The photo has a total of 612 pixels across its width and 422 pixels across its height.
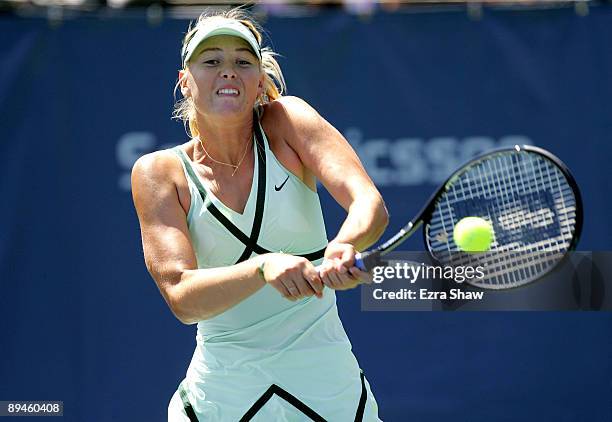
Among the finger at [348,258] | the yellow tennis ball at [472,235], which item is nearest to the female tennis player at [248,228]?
the finger at [348,258]

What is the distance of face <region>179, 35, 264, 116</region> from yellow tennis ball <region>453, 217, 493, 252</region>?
74 centimetres

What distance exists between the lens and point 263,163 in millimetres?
2721

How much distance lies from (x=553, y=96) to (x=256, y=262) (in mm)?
2569

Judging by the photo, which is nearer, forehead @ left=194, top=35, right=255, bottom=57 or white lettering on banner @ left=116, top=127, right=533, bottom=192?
forehead @ left=194, top=35, right=255, bottom=57

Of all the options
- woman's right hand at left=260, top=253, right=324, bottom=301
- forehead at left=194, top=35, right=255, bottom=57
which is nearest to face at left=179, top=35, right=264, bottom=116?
forehead at left=194, top=35, right=255, bottom=57

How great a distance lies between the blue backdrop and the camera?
4566 mm

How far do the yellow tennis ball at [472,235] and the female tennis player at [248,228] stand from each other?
489 millimetres

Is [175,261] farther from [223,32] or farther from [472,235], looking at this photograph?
[472,235]

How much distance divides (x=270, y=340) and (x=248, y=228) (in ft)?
0.94

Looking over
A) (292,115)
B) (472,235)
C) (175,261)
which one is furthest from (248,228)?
(472,235)

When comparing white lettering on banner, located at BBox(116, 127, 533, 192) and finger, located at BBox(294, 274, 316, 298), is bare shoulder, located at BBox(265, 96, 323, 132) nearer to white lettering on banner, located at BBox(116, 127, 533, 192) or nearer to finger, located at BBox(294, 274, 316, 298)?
finger, located at BBox(294, 274, 316, 298)

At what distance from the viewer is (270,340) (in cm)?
267

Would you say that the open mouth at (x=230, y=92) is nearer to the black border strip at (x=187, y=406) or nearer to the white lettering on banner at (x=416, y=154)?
the black border strip at (x=187, y=406)

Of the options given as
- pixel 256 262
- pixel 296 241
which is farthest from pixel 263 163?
pixel 256 262
